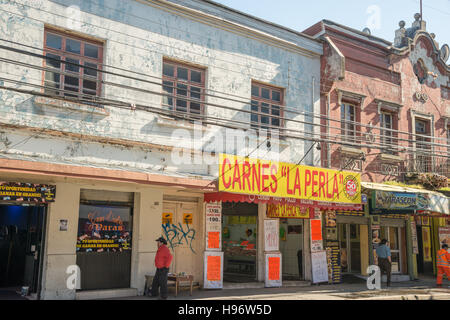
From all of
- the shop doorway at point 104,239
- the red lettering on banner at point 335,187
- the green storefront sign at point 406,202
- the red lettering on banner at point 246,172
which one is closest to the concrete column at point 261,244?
the red lettering on banner at point 335,187

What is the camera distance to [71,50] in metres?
11.7

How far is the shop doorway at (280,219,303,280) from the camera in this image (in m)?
16.5

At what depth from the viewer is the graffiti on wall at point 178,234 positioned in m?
13.7

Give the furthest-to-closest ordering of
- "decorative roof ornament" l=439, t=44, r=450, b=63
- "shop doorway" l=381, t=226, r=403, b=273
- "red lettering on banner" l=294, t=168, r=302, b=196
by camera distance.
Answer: "decorative roof ornament" l=439, t=44, r=450, b=63 < "shop doorway" l=381, t=226, r=403, b=273 < "red lettering on banner" l=294, t=168, r=302, b=196

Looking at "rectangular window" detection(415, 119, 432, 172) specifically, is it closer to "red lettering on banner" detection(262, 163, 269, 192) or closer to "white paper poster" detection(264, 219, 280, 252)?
"white paper poster" detection(264, 219, 280, 252)

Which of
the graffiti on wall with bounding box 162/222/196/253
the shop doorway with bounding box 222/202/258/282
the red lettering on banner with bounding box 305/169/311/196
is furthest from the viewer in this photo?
the shop doorway with bounding box 222/202/258/282

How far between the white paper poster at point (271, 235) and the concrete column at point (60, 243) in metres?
6.18

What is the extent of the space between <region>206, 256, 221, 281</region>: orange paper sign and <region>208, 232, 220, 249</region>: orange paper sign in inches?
13.3

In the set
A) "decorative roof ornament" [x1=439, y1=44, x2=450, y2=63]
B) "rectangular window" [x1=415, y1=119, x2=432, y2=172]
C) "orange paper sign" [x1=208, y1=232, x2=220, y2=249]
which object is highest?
"decorative roof ornament" [x1=439, y1=44, x2=450, y2=63]

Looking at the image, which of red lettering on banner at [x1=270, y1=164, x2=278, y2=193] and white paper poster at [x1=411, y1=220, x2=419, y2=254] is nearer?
red lettering on banner at [x1=270, y1=164, x2=278, y2=193]

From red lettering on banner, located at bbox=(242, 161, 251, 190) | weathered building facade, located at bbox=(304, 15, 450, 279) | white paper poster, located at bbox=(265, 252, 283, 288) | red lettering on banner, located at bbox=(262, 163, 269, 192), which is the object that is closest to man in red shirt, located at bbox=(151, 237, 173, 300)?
red lettering on banner, located at bbox=(242, 161, 251, 190)

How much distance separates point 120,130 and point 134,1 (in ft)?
11.8

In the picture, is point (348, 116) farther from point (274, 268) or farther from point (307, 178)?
point (274, 268)

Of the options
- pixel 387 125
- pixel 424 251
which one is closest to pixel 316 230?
pixel 387 125
